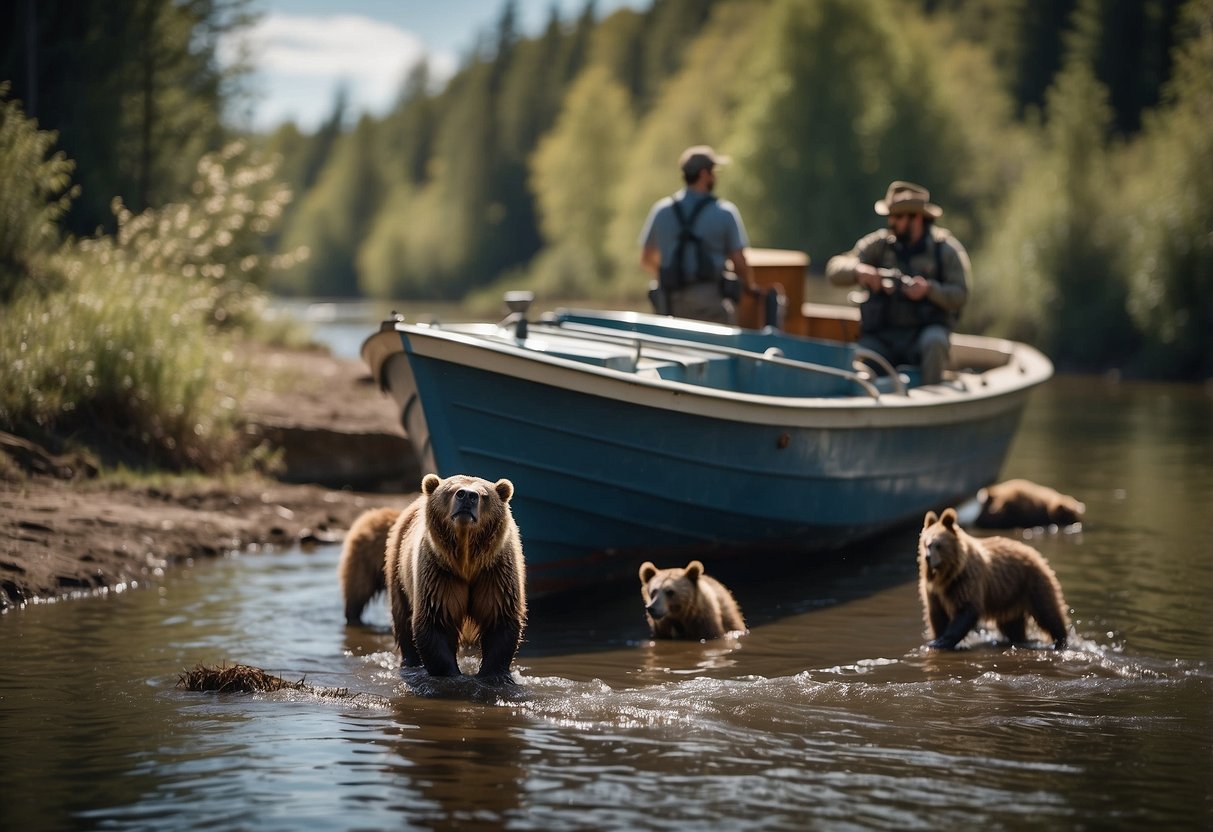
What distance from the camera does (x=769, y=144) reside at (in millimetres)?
44031

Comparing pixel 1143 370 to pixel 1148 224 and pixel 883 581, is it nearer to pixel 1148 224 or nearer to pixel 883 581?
pixel 1148 224

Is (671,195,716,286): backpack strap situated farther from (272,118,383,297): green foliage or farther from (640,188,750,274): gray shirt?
(272,118,383,297): green foliage

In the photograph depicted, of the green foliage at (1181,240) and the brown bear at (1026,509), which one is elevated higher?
the green foliage at (1181,240)

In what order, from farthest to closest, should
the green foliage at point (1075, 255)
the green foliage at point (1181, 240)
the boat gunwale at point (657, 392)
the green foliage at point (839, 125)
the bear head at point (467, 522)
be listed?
the green foliage at point (839, 125) → the green foliage at point (1075, 255) → the green foliage at point (1181, 240) → the boat gunwale at point (657, 392) → the bear head at point (467, 522)

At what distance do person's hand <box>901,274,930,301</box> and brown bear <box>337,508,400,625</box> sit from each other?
4.55m

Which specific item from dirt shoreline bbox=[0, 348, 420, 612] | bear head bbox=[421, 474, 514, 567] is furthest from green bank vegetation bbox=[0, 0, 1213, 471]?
bear head bbox=[421, 474, 514, 567]

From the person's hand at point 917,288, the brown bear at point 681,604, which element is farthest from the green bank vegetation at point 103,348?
the person's hand at point 917,288

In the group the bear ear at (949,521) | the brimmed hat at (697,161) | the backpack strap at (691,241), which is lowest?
the bear ear at (949,521)

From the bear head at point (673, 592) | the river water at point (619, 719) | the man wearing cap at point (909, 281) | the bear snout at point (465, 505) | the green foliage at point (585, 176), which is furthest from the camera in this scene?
the green foliage at point (585, 176)

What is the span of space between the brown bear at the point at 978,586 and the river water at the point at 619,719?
21 cm

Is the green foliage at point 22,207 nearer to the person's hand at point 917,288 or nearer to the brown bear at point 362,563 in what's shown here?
the brown bear at point 362,563

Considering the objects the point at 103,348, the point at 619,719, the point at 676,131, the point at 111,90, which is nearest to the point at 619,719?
the point at 619,719

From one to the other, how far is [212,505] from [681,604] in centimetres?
458

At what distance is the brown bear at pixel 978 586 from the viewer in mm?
8117
